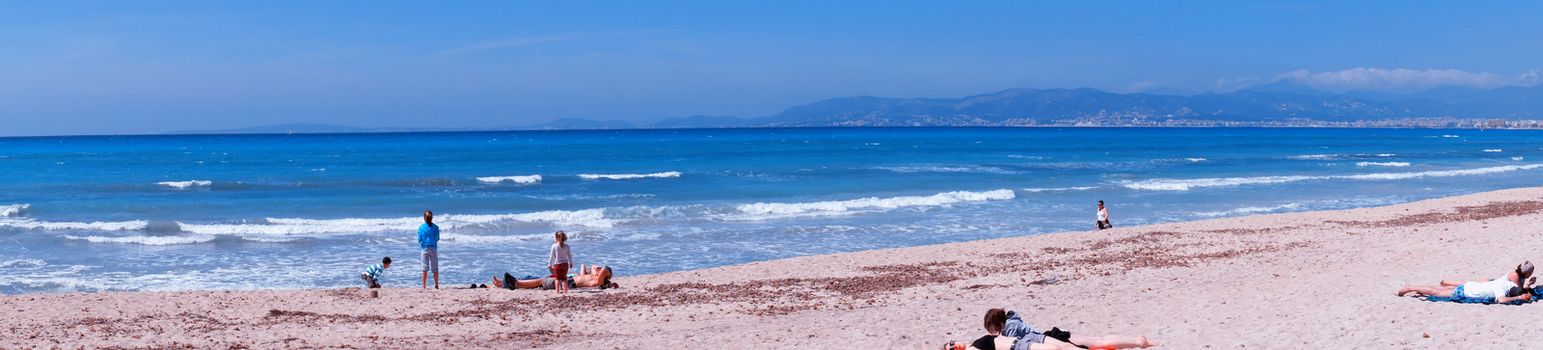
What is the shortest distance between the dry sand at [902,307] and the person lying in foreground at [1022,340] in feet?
2.30

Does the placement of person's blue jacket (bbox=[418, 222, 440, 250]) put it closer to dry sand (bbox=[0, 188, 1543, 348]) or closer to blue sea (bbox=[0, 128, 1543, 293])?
dry sand (bbox=[0, 188, 1543, 348])

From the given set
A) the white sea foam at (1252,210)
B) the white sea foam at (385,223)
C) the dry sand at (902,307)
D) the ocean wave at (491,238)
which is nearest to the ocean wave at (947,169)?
the white sea foam at (1252,210)

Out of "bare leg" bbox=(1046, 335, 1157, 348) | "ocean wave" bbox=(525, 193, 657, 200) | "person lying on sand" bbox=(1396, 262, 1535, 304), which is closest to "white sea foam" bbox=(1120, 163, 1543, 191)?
"ocean wave" bbox=(525, 193, 657, 200)

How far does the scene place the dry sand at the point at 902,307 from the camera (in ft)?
34.3

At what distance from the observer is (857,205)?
103 ft

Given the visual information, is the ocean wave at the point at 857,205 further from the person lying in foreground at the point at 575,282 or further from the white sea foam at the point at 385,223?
the person lying in foreground at the point at 575,282

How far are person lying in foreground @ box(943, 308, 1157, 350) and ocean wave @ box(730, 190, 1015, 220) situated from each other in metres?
18.8

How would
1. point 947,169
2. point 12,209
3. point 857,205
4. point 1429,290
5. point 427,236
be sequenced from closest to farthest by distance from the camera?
point 1429,290, point 427,236, point 12,209, point 857,205, point 947,169

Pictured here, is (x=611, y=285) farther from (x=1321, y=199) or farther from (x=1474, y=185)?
(x=1474, y=185)

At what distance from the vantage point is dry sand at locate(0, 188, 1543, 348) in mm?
10461

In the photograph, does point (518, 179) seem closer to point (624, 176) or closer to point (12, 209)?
point (624, 176)

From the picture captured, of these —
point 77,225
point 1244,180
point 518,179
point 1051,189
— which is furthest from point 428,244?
point 1244,180

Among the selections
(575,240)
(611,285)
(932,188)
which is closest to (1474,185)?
(932,188)

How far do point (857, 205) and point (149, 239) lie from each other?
16.6 metres
